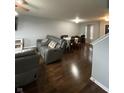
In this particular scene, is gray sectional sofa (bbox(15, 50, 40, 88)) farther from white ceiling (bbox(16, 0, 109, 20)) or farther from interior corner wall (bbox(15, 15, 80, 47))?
interior corner wall (bbox(15, 15, 80, 47))

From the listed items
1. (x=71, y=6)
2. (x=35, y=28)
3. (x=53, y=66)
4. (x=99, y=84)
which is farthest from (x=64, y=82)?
(x=35, y=28)

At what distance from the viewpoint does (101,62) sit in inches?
132

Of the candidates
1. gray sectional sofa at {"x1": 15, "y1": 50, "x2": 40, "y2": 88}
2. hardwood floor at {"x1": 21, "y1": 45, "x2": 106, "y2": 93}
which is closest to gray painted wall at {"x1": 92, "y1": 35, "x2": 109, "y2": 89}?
hardwood floor at {"x1": 21, "y1": 45, "x2": 106, "y2": 93}

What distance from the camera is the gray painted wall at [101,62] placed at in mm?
3145

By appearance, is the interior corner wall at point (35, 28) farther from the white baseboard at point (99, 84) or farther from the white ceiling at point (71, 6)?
the white baseboard at point (99, 84)

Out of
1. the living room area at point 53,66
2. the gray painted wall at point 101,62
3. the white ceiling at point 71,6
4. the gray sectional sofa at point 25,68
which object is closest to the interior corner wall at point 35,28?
the living room area at point 53,66

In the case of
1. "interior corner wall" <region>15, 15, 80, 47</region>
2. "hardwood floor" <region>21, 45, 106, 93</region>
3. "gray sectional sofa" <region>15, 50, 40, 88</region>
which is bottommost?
"hardwood floor" <region>21, 45, 106, 93</region>

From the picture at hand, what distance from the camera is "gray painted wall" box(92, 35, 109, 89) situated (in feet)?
10.3

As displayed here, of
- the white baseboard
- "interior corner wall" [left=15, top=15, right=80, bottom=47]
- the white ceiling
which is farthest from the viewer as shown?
"interior corner wall" [left=15, top=15, right=80, bottom=47]

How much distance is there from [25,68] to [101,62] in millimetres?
1951

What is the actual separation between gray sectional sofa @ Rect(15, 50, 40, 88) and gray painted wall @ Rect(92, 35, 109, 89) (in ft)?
5.42
